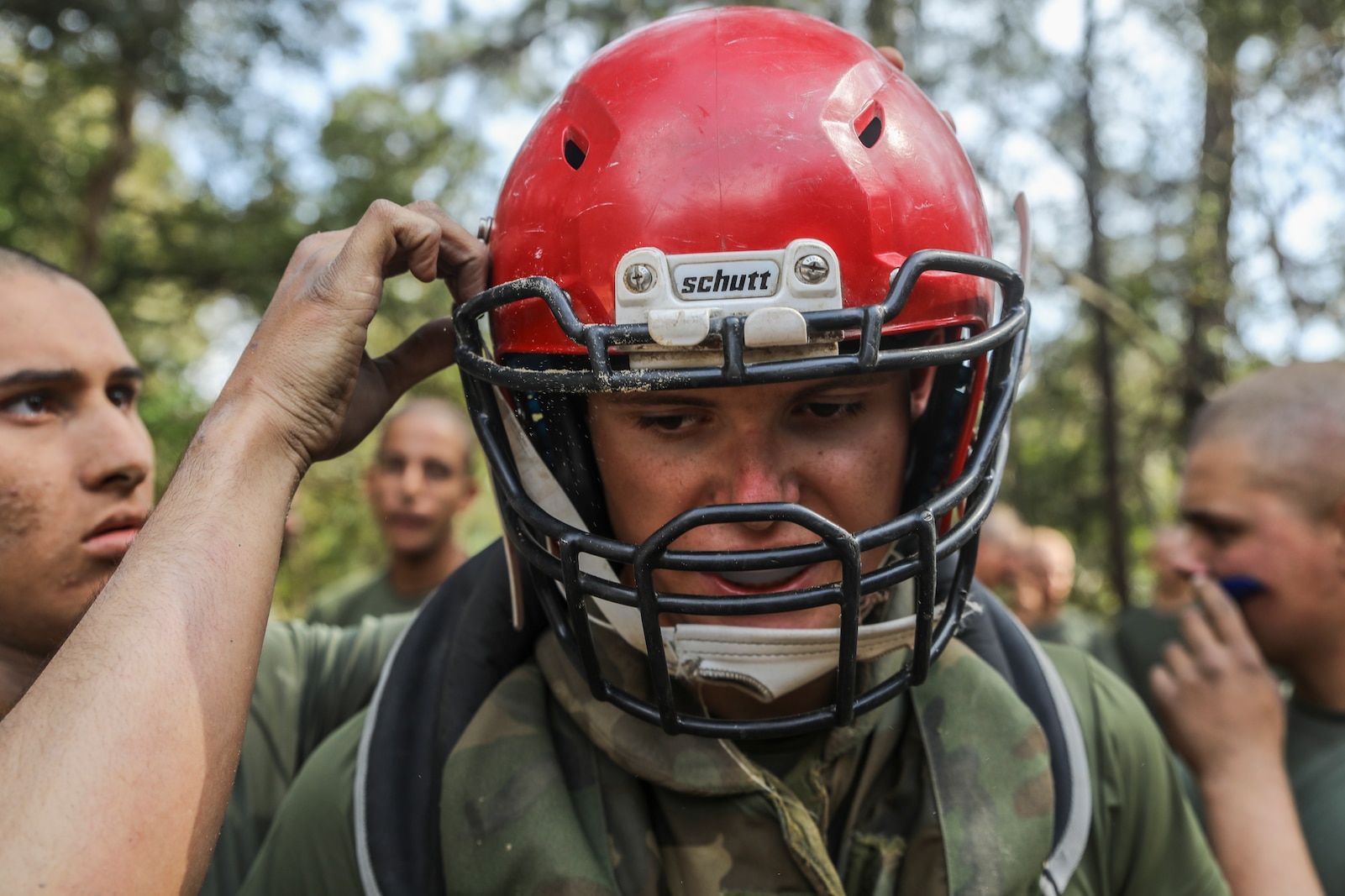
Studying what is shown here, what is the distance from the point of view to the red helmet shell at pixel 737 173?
1.64 m

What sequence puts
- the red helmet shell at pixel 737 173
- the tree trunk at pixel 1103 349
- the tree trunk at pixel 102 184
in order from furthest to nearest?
the tree trunk at pixel 1103 349, the tree trunk at pixel 102 184, the red helmet shell at pixel 737 173

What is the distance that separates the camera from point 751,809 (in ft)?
5.81

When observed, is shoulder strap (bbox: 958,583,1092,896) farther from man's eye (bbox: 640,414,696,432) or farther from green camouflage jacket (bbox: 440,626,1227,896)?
man's eye (bbox: 640,414,696,432)

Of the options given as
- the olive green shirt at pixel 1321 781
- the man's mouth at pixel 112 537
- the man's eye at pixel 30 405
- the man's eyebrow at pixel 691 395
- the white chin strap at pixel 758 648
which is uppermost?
the man's eye at pixel 30 405

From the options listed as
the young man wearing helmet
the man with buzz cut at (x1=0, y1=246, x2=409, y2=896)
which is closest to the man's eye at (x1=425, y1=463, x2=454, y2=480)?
the man with buzz cut at (x1=0, y1=246, x2=409, y2=896)

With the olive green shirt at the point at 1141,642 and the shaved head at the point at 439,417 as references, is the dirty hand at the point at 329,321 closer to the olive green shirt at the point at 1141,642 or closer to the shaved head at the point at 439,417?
the olive green shirt at the point at 1141,642

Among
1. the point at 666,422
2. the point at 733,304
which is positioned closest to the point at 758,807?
the point at 666,422

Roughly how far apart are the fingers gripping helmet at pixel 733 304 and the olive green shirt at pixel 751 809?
18 cm

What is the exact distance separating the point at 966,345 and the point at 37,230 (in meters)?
11.7

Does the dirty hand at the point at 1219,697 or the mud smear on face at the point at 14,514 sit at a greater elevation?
the mud smear on face at the point at 14,514

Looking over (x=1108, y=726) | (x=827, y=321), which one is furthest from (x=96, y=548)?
(x=1108, y=726)

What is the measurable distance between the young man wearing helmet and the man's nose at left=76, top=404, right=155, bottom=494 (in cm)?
74

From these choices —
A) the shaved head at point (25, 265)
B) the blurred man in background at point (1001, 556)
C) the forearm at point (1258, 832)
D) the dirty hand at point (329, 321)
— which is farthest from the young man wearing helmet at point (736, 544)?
the blurred man in background at point (1001, 556)

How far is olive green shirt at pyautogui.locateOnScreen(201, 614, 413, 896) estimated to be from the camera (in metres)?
2.33
